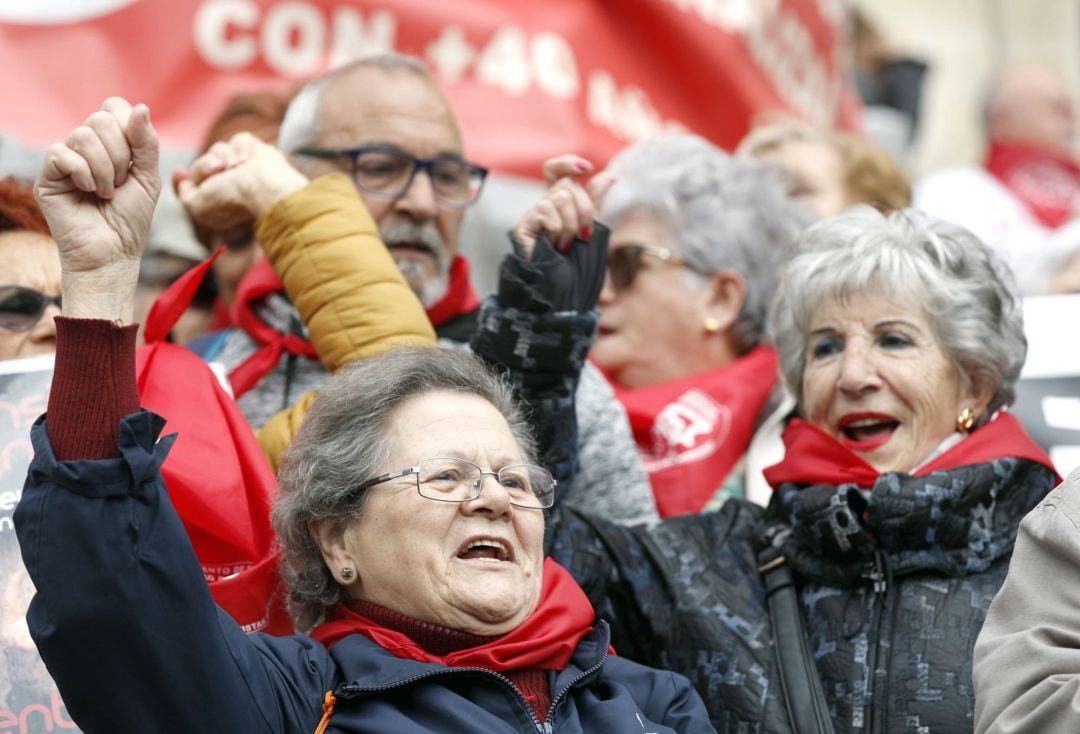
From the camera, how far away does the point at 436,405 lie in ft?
10.9

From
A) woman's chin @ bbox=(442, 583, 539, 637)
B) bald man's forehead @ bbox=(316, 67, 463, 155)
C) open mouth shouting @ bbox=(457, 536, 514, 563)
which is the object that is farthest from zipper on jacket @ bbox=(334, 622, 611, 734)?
bald man's forehead @ bbox=(316, 67, 463, 155)

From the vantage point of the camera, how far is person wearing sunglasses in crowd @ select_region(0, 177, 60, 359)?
3725 mm

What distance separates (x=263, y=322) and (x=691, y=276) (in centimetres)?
134

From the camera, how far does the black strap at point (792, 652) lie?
3471 millimetres

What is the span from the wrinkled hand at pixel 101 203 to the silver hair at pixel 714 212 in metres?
2.34

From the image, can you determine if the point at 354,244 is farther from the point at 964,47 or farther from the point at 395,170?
the point at 964,47

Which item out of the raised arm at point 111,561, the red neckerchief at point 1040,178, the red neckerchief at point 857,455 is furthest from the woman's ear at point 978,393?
the red neckerchief at point 1040,178

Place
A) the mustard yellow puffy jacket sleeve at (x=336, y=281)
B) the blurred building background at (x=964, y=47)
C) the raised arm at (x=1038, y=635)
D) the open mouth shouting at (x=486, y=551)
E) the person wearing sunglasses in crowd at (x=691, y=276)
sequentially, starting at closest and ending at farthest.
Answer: the raised arm at (x=1038, y=635), the open mouth shouting at (x=486, y=551), the mustard yellow puffy jacket sleeve at (x=336, y=281), the person wearing sunglasses in crowd at (x=691, y=276), the blurred building background at (x=964, y=47)

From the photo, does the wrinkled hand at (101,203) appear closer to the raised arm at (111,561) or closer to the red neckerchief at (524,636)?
the raised arm at (111,561)

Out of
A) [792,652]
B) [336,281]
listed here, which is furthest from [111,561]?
[792,652]

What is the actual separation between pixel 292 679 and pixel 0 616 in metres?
0.56

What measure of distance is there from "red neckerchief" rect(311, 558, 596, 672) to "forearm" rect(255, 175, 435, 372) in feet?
2.57

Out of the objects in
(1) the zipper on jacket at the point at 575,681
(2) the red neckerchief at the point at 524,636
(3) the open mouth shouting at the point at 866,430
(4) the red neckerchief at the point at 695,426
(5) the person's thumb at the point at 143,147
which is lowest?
(4) the red neckerchief at the point at 695,426

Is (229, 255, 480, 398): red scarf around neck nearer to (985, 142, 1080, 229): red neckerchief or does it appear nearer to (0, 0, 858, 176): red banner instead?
(0, 0, 858, 176): red banner
